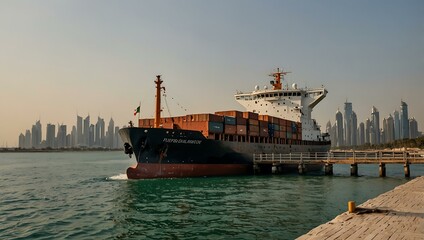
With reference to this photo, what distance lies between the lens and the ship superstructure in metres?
49.7

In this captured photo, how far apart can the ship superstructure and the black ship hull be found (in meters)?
18.0

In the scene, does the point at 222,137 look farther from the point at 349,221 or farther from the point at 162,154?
the point at 349,221

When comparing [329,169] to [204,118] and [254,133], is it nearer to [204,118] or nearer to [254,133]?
[254,133]

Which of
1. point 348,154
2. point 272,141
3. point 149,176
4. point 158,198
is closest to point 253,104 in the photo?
point 272,141

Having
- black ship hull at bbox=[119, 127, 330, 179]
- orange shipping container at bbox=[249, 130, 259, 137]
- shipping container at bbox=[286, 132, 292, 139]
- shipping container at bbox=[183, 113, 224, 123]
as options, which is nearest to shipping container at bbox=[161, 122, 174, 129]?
shipping container at bbox=[183, 113, 224, 123]

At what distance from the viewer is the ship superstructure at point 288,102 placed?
49688 mm

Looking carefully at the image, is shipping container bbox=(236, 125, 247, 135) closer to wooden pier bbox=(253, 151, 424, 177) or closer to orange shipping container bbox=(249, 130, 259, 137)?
orange shipping container bbox=(249, 130, 259, 137)

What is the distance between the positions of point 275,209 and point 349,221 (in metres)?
7.05

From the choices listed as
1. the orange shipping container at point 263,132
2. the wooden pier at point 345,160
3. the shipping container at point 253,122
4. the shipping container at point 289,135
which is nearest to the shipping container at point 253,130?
the shipping container at point 253,122

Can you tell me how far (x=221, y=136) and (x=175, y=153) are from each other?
614cm

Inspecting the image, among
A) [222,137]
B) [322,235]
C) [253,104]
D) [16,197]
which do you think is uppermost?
[253,104]

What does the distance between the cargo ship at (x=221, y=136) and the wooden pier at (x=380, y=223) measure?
1907 centimetres

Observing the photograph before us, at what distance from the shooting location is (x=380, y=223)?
9.51m

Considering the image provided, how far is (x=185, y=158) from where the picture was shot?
3048cm
